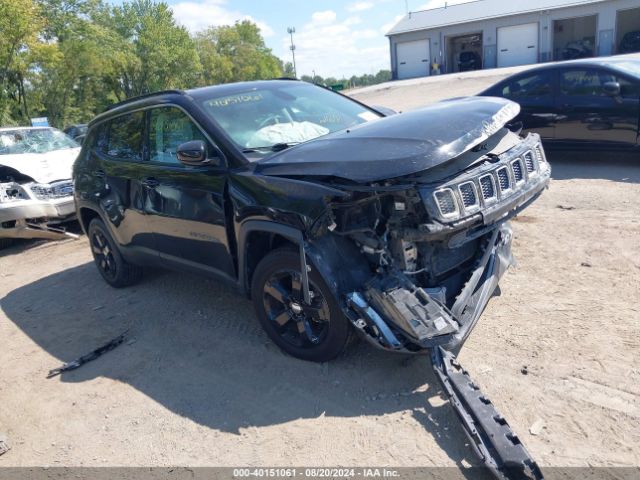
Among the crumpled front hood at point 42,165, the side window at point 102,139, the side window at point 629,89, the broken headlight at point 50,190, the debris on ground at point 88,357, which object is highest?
the side window at point 102,139

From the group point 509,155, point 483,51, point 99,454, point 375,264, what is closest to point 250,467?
point 99,454

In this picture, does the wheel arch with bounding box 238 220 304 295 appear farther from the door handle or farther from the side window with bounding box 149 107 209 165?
the door handle

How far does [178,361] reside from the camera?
4188mm

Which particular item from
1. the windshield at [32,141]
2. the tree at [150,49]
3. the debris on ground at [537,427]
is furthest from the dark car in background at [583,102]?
the tree at [150,49]

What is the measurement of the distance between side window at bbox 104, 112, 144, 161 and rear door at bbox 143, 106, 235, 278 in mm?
201

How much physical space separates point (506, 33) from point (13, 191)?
1649 inches

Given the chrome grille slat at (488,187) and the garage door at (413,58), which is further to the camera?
the garage door at (413,58)

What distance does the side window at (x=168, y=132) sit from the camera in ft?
14.1

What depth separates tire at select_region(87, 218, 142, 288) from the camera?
572 cm

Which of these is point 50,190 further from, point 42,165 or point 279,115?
point 279,115

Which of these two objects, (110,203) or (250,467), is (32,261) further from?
(250,467)

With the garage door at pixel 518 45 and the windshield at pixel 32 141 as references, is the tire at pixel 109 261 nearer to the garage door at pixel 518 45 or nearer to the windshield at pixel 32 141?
the windshield at pixel 32 141

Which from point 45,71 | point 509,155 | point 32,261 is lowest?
point 32,261

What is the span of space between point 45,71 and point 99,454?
29.0 m
